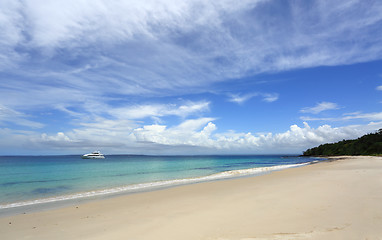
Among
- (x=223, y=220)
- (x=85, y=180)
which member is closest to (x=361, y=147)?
(x=85, y=180)

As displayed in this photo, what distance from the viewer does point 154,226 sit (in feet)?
23.9

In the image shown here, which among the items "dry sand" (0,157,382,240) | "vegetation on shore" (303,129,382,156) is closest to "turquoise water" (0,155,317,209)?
"dry sand" (0,157,382,240)

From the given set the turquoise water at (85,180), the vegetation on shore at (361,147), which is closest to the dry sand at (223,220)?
the turquoise water at (85,180)

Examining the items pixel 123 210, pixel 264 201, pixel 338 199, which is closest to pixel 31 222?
pixel 123 210

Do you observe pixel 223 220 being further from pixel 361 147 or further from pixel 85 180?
pixel 361 147

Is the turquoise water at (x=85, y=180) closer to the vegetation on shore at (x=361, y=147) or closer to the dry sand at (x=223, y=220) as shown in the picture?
the dry sand at (x=223, y=220)

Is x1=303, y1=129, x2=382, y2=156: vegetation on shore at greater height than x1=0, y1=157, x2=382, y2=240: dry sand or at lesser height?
greater

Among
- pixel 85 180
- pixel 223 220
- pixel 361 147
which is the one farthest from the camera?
pixel 361 147

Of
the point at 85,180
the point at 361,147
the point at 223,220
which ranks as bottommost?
the point at 85,180

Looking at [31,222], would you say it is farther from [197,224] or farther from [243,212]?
[243,212]

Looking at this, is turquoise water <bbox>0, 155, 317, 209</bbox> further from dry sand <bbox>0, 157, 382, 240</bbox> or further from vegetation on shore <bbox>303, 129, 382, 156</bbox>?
vegetation on shore <bbox>303, 129, 382, 156</bbox>

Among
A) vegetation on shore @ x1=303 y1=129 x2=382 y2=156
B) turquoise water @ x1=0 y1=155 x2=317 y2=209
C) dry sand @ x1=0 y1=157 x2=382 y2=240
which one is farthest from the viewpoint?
vegetation on shore @ x1=303 y1=129 x2=382 y2=156

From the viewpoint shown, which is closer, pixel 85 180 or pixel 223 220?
pixel 223 220

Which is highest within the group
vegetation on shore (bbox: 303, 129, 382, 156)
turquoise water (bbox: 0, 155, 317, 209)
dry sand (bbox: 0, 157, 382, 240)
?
vegetation on shore (bbox: 303, 129, 382, 156)
